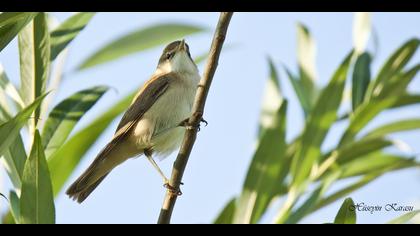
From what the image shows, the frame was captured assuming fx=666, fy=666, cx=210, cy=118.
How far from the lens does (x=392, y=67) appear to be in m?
3.95

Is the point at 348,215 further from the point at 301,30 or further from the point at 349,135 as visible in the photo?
the point at 301,30

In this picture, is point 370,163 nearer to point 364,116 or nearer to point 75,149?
point 364,116

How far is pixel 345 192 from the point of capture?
3629mm

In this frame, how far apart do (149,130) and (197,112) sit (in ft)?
6.55

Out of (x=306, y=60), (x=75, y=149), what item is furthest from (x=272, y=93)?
(x=75, y=149)

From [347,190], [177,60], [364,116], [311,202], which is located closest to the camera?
[311,202]

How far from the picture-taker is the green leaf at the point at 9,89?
3.07 m

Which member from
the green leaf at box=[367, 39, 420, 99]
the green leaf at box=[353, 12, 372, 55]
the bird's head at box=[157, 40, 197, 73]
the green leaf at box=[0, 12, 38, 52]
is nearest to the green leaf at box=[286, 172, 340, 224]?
the green leaf at box=[367, 39, 420, 99]

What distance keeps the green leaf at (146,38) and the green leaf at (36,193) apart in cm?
187

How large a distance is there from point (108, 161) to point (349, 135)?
5.43ft

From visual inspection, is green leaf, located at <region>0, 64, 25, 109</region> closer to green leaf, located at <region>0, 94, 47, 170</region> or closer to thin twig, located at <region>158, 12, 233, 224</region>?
green leaf, located at <region>0, 94, 47, 170</region>

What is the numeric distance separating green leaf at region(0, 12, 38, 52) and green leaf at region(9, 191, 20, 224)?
64cm
